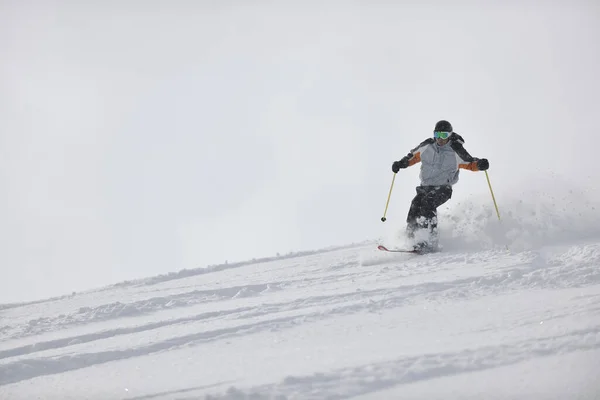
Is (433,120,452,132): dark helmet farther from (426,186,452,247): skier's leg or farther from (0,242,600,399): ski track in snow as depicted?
(0,242,600,399): ski track in snow

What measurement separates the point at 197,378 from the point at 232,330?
102 centimetres

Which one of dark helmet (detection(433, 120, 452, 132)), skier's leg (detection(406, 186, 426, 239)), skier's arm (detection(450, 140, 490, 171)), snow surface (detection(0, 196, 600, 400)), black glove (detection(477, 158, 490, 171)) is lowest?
snow surface (detection(0, 196, 600, 400))

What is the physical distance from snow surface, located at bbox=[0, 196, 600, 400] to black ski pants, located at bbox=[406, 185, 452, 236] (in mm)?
480

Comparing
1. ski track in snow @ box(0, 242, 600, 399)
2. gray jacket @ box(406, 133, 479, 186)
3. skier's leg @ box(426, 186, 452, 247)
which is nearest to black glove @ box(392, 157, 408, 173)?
gray jacket @ box(406, 133, 479, 186)

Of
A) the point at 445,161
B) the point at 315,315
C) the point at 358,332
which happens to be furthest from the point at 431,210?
the point at 358,332

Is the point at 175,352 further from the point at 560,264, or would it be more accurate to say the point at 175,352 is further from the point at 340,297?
the point at 560,264

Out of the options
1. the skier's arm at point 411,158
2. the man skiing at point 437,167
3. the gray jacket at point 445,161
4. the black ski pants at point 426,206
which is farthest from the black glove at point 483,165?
the skier's arm at point 411,158

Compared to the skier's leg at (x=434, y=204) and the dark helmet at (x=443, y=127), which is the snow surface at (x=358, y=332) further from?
the dark helmet at (x=443, y=127)

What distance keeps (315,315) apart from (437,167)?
387cm

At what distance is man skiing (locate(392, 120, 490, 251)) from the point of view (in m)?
7.66

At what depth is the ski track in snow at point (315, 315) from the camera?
11.0 feet

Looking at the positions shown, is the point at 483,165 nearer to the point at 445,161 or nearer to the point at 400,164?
the point at 445,161

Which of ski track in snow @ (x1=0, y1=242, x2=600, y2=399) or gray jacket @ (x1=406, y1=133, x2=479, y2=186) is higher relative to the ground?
gray jacket @ (x1=406, y1=133, x2=479, y2=186)

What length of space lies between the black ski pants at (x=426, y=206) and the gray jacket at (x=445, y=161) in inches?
4.2
